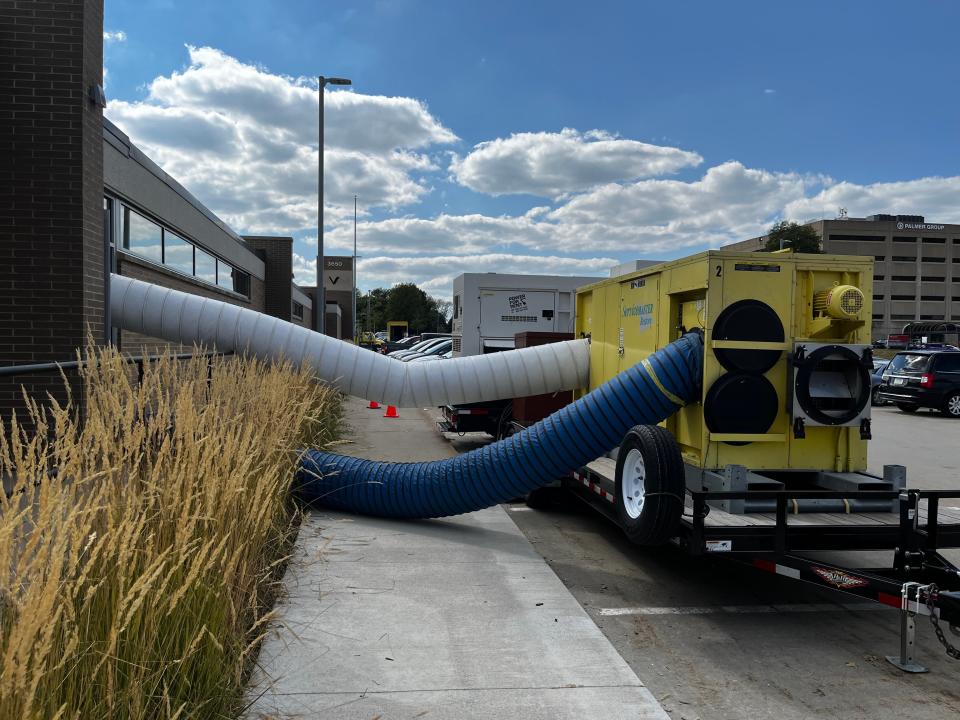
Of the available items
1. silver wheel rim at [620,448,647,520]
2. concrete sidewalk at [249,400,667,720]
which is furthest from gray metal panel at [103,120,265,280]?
silver wheel rim at [620,448,647,520]

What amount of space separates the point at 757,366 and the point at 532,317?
9328 millimetres

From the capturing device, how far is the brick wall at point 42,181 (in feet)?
27.6

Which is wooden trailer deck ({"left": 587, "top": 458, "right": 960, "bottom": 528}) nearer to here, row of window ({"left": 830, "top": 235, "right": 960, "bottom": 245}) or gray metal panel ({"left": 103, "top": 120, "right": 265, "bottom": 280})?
gray metal panel ({"left": 103, "top": 120, "right": 265, "bottom": 280})

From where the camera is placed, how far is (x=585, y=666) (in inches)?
161

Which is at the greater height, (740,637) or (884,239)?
(884,239)

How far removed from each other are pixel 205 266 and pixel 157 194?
17.3 ft

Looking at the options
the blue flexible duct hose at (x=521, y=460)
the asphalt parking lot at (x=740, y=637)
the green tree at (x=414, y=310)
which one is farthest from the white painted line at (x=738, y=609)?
the green tree at (x=414, y=310)

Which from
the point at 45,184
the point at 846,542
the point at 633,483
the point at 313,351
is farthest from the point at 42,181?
the point at 846,542

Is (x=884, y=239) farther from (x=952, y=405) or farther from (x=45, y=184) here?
(x=45, y=184)

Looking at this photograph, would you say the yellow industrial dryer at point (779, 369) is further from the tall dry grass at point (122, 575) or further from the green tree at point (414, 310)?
the green tree at point (414, 310)

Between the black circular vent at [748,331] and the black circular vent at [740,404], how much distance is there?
0.30 feet

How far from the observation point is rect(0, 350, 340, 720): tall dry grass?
217cm

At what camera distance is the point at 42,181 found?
847 cm

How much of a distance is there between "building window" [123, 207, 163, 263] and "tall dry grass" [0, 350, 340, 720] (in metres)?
9.85
